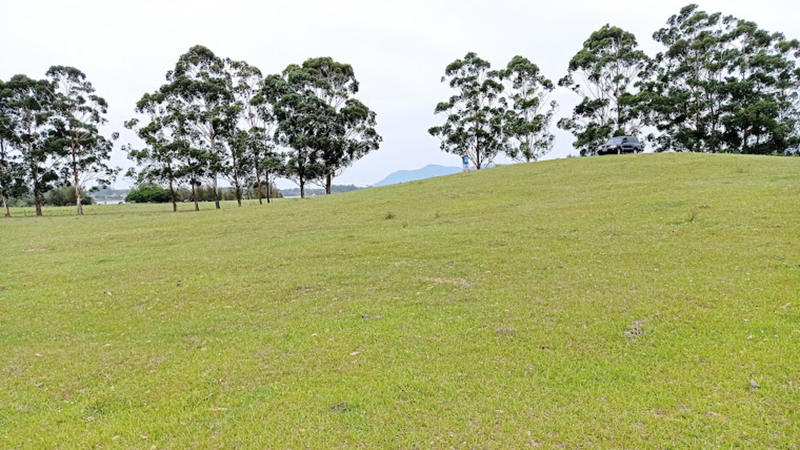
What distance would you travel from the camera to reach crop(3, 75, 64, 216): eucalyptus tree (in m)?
44.2

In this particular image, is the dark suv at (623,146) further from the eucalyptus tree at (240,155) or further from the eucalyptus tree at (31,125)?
the eucalyptus tree at (31,125)

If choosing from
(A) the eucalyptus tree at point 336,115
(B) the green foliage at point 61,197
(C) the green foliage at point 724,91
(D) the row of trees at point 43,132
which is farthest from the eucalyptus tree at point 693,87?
(B) the green foliage at point 61,197

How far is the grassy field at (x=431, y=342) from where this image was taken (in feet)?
13.9

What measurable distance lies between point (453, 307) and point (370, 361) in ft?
8.24

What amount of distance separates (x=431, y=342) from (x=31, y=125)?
193ft

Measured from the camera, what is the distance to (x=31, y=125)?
4600cm

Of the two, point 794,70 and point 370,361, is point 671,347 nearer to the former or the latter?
point 370,361

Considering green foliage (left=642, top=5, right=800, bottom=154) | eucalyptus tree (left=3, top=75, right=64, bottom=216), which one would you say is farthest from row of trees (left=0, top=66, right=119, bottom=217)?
green foliage (left=642, top=5, right=800, bottom=154)

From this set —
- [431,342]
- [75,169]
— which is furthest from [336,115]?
[431,342]

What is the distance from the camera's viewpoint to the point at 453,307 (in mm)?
7777

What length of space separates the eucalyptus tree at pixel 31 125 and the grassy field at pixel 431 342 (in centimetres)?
4256

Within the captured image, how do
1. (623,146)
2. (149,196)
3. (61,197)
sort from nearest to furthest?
(623,146), (61,197), (149,196)

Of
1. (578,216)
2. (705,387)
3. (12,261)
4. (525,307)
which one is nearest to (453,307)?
Result: (525,307)

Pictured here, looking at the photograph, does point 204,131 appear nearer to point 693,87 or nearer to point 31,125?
point 31,125
